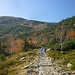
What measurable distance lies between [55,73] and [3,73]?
263 inches

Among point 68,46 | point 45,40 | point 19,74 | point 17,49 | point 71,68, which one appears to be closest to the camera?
point 19,74

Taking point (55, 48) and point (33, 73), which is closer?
point (33, 73)

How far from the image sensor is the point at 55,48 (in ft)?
206

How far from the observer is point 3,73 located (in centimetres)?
2383

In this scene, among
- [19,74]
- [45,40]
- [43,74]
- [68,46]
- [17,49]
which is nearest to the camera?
[43,74]

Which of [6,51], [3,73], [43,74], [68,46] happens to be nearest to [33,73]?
[43,74]

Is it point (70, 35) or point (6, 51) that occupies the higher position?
point (70, 35)

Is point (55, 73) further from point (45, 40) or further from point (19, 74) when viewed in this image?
point (45, 40)

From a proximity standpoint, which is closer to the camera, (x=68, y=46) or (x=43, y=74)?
(x=43, y=74)

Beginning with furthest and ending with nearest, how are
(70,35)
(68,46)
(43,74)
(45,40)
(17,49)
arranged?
(45,40) < (70,35) < (17,49) < (68,46) < (43,74)

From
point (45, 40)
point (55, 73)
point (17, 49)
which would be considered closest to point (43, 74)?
point (55, 73)

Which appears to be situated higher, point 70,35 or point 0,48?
point 70,35

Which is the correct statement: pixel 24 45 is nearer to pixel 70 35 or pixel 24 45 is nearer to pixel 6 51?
pixel 6 51

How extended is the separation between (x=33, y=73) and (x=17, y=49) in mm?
59909
